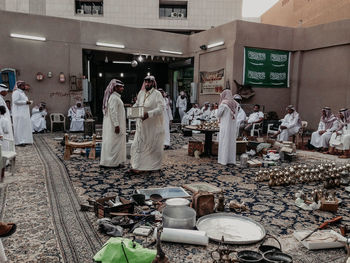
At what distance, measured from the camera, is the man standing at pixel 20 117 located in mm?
7188

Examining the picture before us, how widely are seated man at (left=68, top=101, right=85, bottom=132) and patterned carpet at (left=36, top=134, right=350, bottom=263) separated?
3897mm

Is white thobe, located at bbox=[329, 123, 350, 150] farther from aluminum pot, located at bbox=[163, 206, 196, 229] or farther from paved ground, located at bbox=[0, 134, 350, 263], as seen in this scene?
aluminum pot, located at bbox=[163, 206, 196, 229]

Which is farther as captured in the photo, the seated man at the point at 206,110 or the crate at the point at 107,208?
the seated man at the point at 206,110

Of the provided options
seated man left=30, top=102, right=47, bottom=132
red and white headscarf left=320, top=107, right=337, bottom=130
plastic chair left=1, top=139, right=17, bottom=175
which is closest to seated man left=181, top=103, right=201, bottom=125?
red and white headscarf left=320, top=107, right=337, bottom=130

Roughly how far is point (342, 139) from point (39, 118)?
8978 mm

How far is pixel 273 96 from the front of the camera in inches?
452

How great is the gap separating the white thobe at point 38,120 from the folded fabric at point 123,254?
8.84 m

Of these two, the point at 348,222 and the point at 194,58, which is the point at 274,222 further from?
the point at 194,58

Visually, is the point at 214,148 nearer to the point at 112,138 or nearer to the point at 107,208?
the point at 112,138

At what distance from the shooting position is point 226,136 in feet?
18.6

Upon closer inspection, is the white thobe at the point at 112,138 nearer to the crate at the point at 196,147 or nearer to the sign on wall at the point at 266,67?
the crate at the point at 196,147

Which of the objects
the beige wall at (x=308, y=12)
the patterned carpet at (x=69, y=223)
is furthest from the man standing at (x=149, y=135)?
the beige wall at (x=308, y=12)

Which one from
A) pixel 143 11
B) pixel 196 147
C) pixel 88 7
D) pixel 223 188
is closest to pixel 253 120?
pixel 196 147

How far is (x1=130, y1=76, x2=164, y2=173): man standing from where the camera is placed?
4777 millimetres
